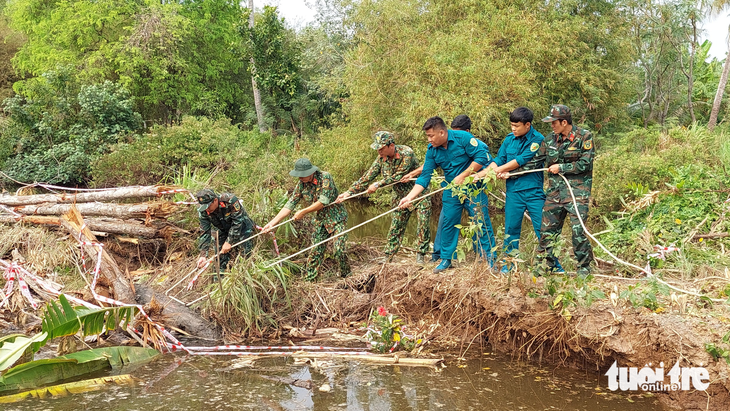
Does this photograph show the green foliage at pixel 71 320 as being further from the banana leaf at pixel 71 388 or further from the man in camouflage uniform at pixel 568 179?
the man in camouflage uniform at pixel 568 179

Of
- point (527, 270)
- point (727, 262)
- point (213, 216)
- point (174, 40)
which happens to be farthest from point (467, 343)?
point (174, 40)

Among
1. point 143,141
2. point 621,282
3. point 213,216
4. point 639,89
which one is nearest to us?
point 621,282

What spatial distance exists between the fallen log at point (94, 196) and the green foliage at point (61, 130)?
8.70 m

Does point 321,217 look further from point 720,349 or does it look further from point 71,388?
point 720,349

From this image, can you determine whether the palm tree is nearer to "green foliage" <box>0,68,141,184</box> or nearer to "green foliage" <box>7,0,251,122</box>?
"green foliage" <box>7,0,251,122</box>

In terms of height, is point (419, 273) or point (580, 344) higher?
point (419, 273)

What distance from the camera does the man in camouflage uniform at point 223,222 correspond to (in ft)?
21.2

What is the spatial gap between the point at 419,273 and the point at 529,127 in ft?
6.45

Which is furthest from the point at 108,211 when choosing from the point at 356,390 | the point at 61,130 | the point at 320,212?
the point at 61,130

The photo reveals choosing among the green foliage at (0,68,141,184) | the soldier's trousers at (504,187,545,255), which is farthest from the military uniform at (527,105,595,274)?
the green foliage at (0,68,141,184)

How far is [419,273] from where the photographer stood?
624 cm

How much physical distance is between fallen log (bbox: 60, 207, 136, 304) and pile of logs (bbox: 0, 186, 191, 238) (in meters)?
0.44

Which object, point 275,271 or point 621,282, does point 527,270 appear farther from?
point 275,271

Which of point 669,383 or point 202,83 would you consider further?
point 202,83
